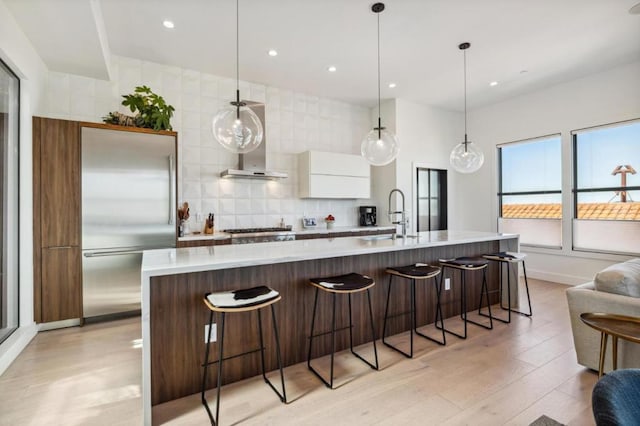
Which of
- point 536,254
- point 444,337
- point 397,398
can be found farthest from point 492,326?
point 536,254

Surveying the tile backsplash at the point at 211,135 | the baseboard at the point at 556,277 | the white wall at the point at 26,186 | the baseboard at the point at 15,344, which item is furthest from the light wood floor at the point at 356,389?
the baseboard at the point at 556,277

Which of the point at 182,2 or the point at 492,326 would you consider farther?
the point at 492,326

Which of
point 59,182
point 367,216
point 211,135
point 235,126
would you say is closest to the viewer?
point 235,126

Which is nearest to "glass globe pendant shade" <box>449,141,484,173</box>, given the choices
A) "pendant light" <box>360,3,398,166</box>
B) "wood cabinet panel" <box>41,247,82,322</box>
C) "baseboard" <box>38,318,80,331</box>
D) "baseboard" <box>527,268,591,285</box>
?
"pendant light" <box>360,3,398,166</box>

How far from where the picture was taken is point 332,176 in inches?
205

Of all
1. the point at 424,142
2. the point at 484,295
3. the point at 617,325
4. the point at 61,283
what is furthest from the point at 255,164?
the point at 617,325

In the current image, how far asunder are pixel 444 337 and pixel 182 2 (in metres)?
4.00

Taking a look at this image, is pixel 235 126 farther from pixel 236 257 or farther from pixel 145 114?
pixel 145 114

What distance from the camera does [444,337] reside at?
2.77 meters

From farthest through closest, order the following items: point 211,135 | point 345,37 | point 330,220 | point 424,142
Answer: point 424,142 < point 330,220 < point 211,135 < point 345,37

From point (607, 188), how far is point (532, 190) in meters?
1.03

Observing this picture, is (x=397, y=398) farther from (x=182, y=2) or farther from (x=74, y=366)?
(x=182, y=2)

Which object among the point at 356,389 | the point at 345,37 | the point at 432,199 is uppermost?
the point at 345,37

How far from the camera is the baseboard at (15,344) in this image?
2380mm
